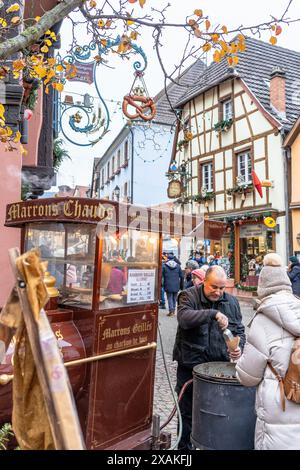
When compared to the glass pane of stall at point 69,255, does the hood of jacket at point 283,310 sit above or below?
below

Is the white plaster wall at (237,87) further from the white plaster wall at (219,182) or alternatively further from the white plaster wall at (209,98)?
the white plaster wall at (219,182)

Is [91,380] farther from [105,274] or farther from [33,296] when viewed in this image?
[33,296]

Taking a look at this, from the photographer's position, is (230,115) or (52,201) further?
(230,115)

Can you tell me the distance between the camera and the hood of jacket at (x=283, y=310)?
2.36 meters

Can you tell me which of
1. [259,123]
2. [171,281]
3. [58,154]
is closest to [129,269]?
[58,154]

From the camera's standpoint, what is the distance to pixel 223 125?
58.9 ft

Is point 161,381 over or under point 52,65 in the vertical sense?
under

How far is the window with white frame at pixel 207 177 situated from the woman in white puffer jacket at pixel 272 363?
1661cm

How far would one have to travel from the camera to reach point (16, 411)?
1573 millimetres

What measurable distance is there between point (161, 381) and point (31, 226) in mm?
3270

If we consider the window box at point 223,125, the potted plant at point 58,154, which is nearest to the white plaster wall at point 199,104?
the window box at point 223,125

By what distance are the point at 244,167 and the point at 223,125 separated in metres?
2.15

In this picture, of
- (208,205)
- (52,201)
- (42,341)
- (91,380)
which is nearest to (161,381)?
(91,380)

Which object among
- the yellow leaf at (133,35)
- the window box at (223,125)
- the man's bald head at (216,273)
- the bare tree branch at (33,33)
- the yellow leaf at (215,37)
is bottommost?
the man's bald head at (216,273)
